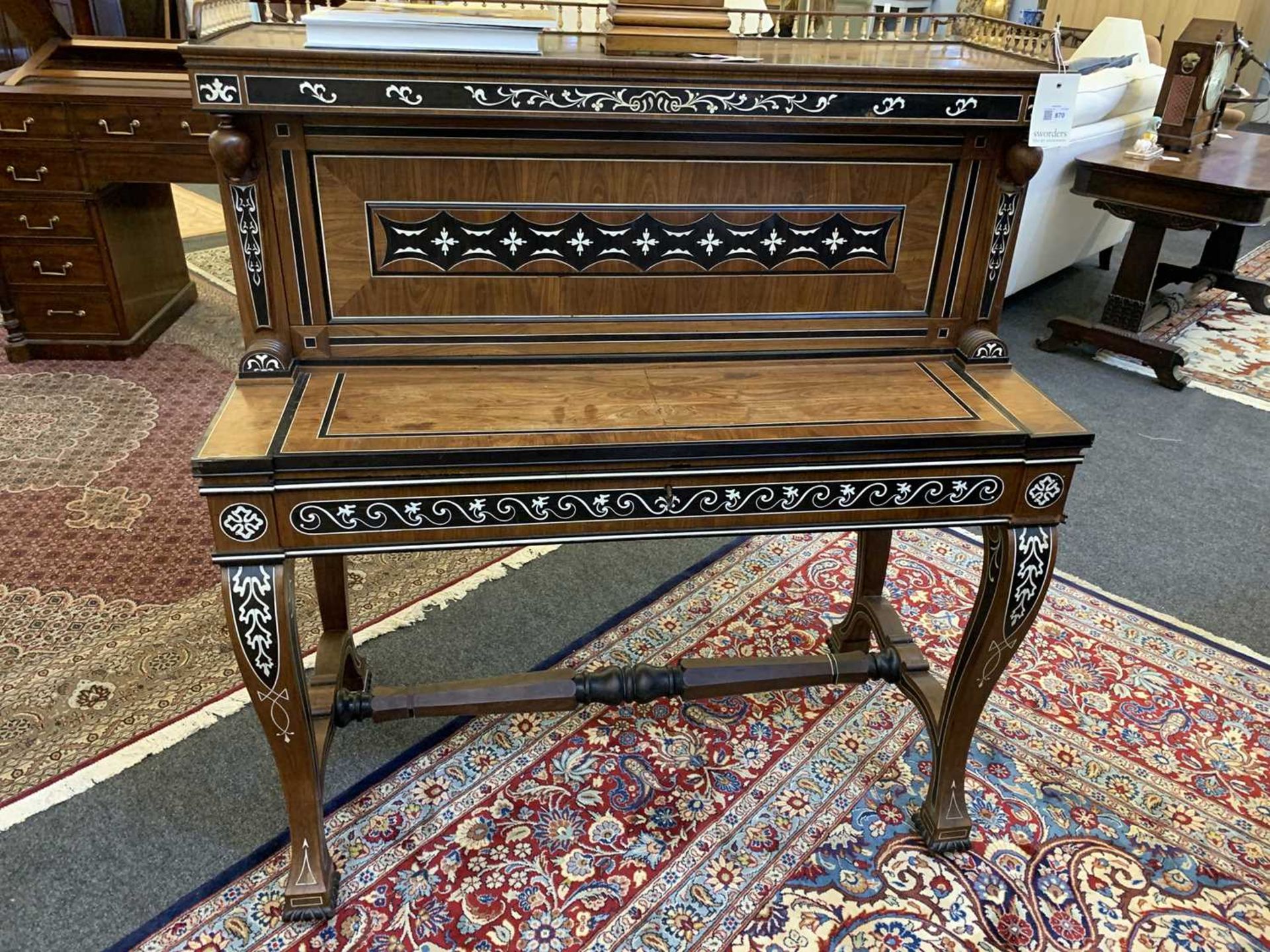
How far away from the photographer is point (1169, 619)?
102 inches

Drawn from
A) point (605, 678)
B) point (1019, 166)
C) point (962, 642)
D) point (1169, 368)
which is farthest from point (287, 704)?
point (1169, 368)

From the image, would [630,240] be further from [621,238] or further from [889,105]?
[889,105]

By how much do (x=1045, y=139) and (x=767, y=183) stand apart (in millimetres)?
455

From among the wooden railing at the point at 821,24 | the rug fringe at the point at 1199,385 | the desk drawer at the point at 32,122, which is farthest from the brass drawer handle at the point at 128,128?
the rug fringe at the point at 1199,385

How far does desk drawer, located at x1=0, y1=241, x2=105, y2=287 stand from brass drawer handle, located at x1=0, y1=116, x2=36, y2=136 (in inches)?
16.3

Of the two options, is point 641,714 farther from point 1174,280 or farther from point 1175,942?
point 1174,280

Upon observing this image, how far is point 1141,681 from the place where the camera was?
2367mm

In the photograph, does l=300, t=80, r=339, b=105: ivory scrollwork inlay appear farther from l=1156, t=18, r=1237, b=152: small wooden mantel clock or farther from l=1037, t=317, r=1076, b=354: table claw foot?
l=1156, t=18, r=1237, b=152: small wooden mantel clock

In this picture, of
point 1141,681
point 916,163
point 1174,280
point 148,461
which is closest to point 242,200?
point 916,163

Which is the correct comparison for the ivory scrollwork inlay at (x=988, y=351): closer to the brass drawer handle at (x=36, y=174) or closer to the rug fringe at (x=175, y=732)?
the rug fringe at (x=175, y=732)

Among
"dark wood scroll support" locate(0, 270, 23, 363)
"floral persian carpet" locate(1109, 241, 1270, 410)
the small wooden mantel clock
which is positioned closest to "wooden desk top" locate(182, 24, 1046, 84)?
"dark wood scroll support" locate(0, 270, 23, 363)

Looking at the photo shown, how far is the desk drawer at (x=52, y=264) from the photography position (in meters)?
3.67

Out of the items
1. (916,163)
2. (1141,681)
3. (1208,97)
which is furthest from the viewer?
(1208,97)

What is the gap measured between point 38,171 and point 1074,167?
428 centimetres
